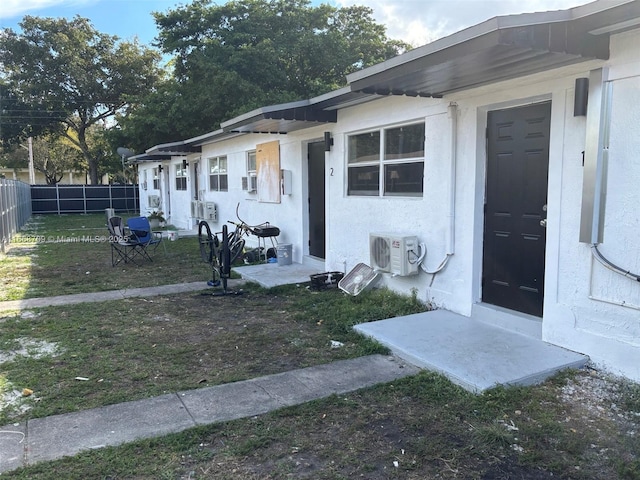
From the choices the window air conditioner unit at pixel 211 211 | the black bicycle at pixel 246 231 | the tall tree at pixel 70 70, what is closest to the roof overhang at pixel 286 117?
the black bicycle at pixel 246 231

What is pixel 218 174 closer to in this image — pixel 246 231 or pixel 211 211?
pixel 211 211

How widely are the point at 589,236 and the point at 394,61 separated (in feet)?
7.35

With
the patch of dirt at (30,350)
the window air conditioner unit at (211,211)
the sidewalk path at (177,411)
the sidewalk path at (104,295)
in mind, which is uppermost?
the window air conditioner unit at (211,211)

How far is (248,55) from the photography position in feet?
62.8

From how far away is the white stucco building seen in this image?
368 cm

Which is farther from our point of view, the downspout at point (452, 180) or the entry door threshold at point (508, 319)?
the downspout at point (452, 180)

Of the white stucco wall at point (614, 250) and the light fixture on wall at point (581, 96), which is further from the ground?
the light fixture on wall at point (581, 96)

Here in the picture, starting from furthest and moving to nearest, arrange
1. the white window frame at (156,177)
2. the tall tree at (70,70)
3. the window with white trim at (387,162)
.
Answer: the tall tree at (70,70) → the white window frame at (156,177) → the window with white trim at (387,162)

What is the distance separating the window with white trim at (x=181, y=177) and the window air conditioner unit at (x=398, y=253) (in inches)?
487

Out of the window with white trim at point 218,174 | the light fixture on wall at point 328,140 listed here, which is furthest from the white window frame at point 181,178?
the light fixture on wall at point 328,140

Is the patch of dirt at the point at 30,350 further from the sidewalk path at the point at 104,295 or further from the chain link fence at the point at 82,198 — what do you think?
the chain link fence at the point at 82,198

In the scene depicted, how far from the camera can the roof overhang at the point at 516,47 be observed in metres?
3.33

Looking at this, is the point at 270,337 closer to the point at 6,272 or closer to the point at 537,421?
the point at 537,421

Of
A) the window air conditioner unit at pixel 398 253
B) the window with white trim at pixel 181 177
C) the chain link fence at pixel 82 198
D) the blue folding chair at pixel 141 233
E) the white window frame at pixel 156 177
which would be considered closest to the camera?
the window air conditioner unit at pixel 398 253
